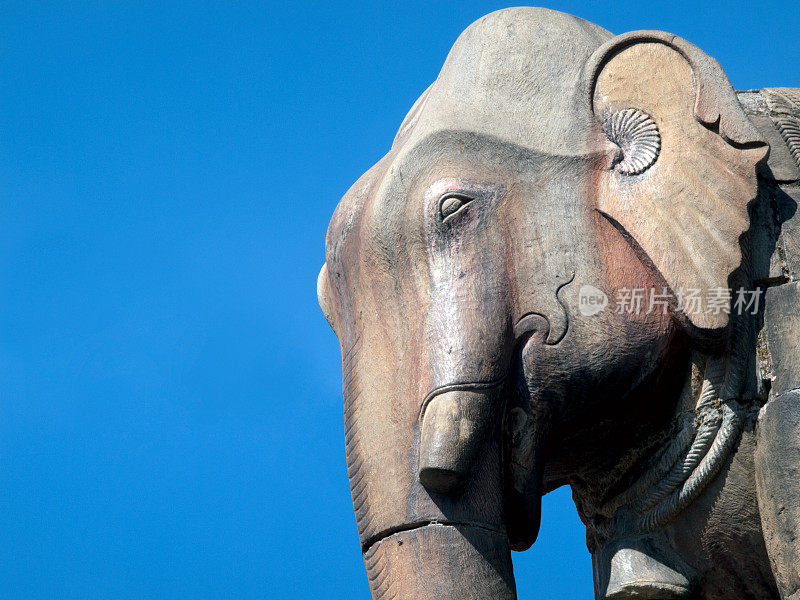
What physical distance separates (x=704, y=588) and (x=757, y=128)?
1.00 m

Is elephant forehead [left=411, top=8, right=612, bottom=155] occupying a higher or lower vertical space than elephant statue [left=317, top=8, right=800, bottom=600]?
higher

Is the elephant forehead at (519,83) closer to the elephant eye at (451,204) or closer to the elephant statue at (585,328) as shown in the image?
the elephant statue at (585,328)

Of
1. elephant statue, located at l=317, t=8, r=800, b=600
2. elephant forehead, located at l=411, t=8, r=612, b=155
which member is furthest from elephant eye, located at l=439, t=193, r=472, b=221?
elephant forehead, located at l=411, t=8, r=612, b=155

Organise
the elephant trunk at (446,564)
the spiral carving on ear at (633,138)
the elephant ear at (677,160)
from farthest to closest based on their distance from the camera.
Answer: the spiral carving on ear at (633,138) → the elephant ear at (677,160) → the elephant trunk at (446,564)

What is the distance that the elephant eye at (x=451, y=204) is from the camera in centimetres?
297

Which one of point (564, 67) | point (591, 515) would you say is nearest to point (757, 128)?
point (564, 67)

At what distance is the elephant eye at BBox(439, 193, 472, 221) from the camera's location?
2967mm

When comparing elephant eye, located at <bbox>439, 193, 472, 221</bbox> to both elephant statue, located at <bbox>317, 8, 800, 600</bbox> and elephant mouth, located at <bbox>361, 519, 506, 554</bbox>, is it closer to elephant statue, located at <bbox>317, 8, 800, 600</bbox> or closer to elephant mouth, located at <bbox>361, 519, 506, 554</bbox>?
elephant statue, located at <bbox>317, 8, 800, 600</bbox>

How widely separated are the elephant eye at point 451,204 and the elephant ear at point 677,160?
283 millimetres

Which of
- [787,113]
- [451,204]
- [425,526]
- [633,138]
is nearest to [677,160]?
[633,138]

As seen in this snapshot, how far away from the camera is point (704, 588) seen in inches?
122

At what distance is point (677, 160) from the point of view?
297cm

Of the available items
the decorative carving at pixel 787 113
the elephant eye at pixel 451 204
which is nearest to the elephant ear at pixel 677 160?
the decorative carving at pixel 787 113

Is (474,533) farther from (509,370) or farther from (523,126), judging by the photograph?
(523,126)
